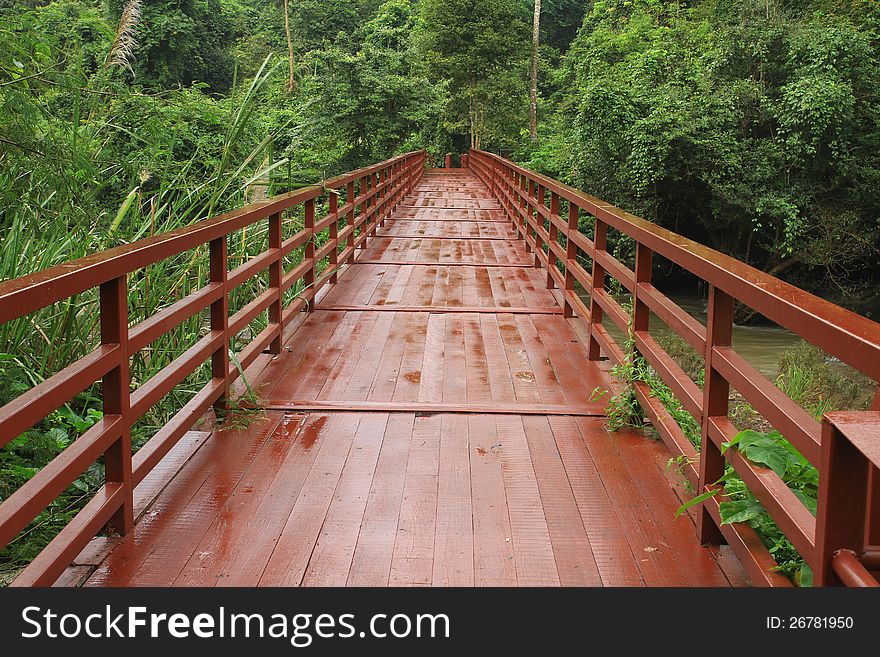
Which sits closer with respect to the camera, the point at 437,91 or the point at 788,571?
the point at 788,571

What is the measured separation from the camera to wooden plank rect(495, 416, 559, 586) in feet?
9.69

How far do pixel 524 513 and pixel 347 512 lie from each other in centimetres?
64

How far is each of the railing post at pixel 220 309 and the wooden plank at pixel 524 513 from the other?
4.36 feet

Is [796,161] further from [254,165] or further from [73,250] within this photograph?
[73,250]

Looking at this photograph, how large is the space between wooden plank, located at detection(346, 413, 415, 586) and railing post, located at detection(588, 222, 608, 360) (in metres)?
1.68

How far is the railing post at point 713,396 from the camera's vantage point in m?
3.03

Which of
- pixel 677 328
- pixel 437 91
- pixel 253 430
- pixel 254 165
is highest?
pixel 437 91

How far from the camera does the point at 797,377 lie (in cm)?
1088

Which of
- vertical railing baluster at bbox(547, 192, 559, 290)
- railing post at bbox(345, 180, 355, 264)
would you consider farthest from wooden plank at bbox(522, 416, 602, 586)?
railing post at bbox(345, 180, 355, 264)

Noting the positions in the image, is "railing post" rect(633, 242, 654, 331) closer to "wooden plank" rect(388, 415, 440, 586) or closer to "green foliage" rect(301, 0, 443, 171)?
"wooden plank" rect(388, 415, 440, 586)

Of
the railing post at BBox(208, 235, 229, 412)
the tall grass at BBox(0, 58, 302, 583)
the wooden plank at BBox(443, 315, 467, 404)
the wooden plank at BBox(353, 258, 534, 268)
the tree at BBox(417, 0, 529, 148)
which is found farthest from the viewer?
the tree at BBox(417, 0, 529, 148)

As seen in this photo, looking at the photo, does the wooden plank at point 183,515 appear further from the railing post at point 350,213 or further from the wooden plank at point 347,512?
the railing post at point 350,213
